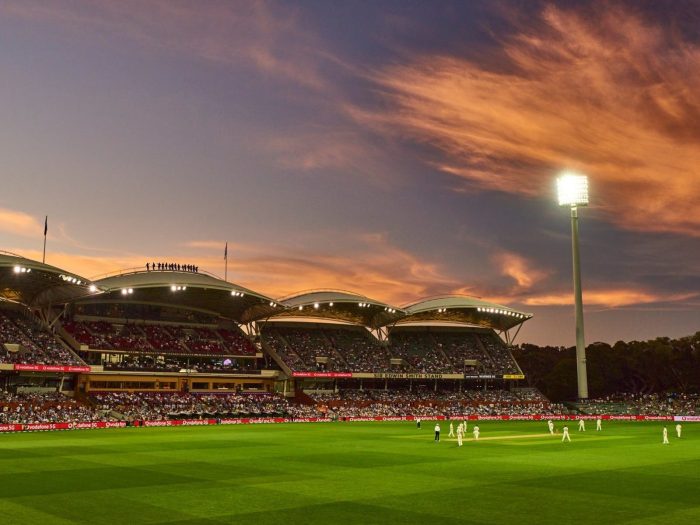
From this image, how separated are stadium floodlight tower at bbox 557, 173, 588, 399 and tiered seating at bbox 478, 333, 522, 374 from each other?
52.5ft

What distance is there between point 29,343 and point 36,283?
6.43 m

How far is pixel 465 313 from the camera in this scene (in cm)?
11094

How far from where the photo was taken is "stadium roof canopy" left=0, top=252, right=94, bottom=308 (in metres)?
72.4

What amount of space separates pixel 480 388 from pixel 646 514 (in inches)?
3663

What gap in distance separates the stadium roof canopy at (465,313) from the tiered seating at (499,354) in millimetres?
1978

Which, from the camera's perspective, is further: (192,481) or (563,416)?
(563,416)

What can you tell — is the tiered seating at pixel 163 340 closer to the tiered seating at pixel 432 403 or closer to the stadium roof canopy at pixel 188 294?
the stadium roof canopy at pixel 188 294

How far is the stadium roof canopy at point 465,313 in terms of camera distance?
10506cm

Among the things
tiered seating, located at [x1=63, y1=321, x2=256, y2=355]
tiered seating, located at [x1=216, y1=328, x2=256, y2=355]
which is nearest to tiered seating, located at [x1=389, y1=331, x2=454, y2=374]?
tiered seating, located at [x1=216, y1=328, x2=256, y2=355]

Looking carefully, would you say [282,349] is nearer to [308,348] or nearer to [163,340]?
[308,348]

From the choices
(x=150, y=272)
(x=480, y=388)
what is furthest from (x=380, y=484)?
(x=480, y=388)

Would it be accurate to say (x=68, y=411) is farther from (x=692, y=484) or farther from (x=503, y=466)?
(x=692, y=484)

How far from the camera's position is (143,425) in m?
70.0

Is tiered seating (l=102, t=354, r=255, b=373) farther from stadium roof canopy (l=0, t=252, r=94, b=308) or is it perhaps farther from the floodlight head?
the floodlight head
